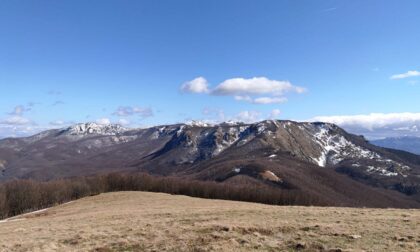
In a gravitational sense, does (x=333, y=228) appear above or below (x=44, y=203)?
above

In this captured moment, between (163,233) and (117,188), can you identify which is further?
(117,188)

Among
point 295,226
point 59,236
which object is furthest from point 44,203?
point 295,226

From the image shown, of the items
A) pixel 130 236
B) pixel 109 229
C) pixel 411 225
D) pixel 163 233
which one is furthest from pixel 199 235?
pixel 411 225

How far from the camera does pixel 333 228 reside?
95.2 ft

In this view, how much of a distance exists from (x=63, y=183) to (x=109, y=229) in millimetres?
172315

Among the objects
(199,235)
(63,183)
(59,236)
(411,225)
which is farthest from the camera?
(63,183)

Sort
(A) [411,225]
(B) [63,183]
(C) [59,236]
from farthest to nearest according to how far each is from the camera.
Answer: (B) [63,183]
(C) [59,236]
(A) [411,225]

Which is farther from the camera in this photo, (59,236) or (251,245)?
(59,236)

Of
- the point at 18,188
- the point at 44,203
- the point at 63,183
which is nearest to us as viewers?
the point at 44,203

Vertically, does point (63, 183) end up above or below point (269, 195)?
above

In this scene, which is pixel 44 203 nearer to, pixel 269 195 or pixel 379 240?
pixel 269 195

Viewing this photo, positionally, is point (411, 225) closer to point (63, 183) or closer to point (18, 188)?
point (18, 188)

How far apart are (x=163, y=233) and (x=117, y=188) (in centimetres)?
17079

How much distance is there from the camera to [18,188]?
171 meters
